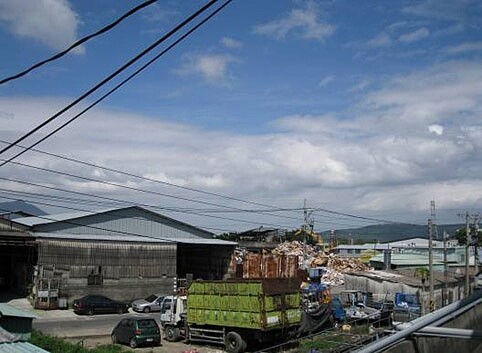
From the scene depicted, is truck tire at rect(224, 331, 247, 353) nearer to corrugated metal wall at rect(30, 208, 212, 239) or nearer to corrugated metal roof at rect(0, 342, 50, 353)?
corrugated metal roof at rect(0, 342, 50, 353)

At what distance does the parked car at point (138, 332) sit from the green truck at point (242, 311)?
1.85 metres

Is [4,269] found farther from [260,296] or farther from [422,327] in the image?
[422,327]

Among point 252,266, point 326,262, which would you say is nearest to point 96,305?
point 252,266

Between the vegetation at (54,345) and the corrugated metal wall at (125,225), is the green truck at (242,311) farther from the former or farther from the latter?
the corrugated metal wall at (125,225)

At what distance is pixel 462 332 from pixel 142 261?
45.3m

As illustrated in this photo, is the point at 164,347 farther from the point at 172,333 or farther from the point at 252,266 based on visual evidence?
the point at 252,266

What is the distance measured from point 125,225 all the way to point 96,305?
12.0 meters

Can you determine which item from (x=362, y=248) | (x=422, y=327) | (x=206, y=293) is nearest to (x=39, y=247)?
(x=206, y=293)

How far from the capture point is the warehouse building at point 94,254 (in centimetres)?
4291

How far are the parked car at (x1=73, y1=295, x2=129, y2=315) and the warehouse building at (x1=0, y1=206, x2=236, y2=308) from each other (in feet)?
7.46

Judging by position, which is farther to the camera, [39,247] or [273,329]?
Result: [39,247]

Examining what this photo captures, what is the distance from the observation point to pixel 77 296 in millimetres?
43438

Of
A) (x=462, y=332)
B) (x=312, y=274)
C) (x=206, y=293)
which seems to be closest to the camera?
(x=462, y=332)

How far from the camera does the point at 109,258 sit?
46000mm
